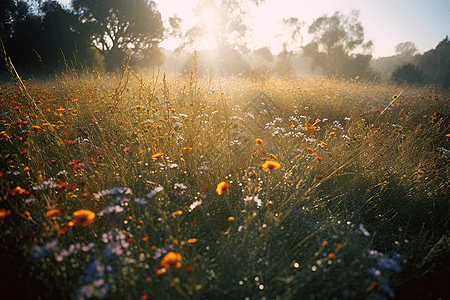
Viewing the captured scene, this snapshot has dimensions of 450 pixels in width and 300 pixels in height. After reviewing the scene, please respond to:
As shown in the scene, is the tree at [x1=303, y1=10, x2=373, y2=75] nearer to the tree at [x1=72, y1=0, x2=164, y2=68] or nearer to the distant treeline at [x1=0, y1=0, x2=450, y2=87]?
the distant treeline at [x1=0, y1=0, x2=450, y2=87]

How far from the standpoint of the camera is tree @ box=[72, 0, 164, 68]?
63.9 feet

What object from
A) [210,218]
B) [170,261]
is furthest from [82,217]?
[210,218]

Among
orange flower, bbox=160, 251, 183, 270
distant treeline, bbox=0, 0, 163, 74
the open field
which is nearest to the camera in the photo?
orange flower, bbox=160, 251, 183, 270

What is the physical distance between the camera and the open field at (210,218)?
112 centimetres

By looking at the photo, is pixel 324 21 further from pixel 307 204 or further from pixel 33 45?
pixel 307 204

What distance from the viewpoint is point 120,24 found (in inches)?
810

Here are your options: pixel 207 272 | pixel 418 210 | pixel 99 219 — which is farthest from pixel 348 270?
pixel 99 219

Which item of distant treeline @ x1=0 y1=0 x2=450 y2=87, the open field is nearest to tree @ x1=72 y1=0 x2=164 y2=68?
distant treeline @ x1=0 y1=0 x2=450 y2=87

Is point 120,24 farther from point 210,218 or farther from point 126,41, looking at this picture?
point 210,218

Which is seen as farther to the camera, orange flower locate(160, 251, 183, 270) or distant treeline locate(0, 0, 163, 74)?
distant treeline locate(0, 0, 163, 74)

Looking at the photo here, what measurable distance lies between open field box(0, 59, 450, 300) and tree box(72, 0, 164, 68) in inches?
804

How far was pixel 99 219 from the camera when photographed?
1.67 metres

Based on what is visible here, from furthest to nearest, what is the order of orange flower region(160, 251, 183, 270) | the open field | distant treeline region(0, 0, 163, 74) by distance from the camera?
distant treeline region(0, 0, 163, 74)
the open field
orange flower region(160, 251, 183, 270)

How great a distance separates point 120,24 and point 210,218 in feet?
82.7
